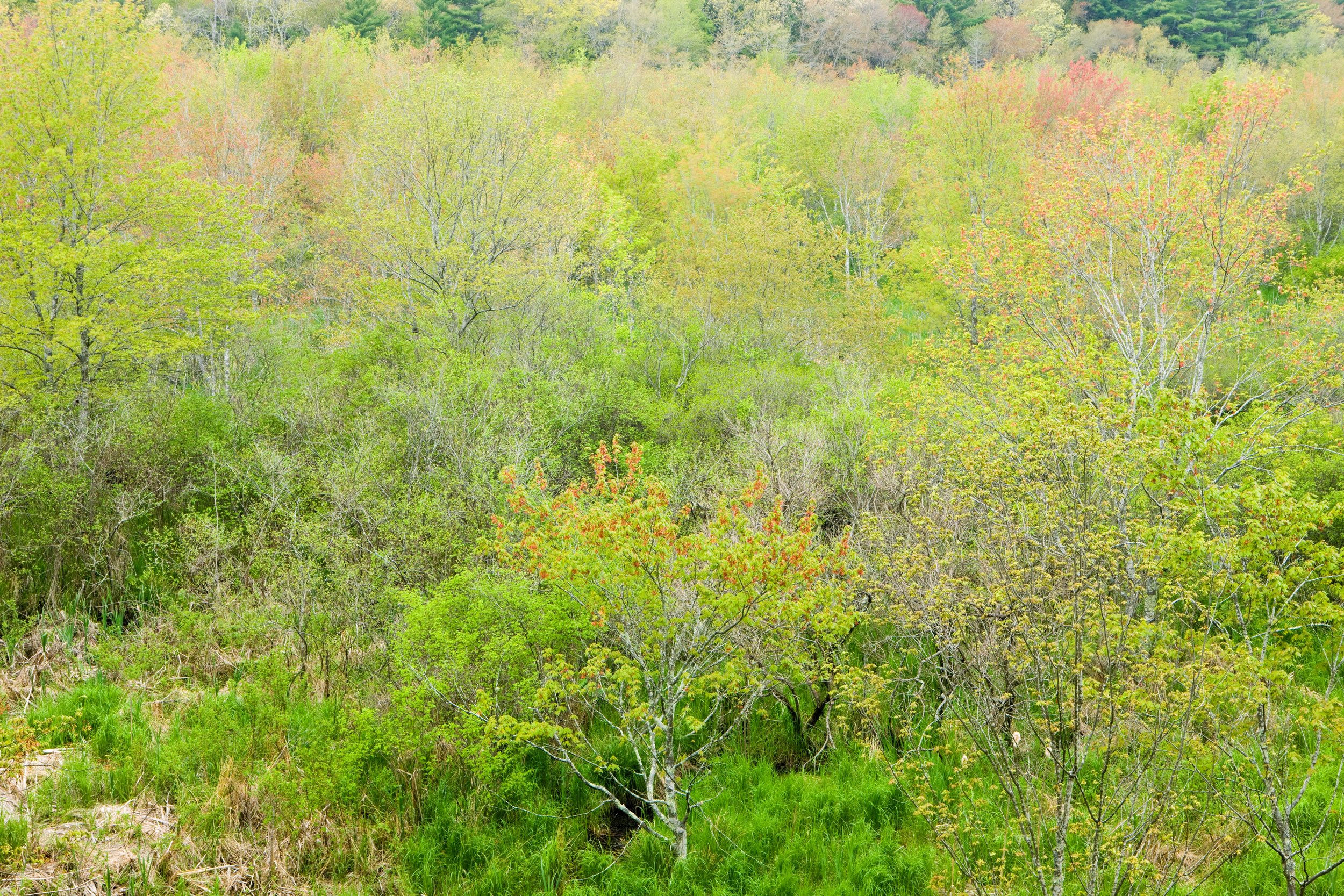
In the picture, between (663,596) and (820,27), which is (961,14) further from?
(663,596)

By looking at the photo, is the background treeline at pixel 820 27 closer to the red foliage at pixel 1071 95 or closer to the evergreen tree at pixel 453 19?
the evergreen tree at pixel 453 19

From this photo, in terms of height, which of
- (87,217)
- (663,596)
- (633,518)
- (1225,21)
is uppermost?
(1225,21)

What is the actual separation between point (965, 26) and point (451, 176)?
45.8 m

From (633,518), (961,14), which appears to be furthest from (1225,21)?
(633,518)

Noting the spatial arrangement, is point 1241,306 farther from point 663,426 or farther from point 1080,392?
point 663,426

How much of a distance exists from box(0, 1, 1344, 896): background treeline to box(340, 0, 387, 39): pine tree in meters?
19.5

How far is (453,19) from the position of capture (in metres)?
46.3

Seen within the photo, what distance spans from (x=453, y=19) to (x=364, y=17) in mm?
4928

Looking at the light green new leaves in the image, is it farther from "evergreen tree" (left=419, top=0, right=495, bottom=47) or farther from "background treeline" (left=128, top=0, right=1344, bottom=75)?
"evergreen tree" (left=419, top=0, right=495, bottom=47)

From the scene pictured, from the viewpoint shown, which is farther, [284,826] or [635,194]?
[635,194]

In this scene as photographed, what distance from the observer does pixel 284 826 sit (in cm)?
721

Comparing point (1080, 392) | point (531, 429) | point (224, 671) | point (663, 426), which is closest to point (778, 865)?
point (224, 671)

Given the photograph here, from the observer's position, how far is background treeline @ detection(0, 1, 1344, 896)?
6.38 metres

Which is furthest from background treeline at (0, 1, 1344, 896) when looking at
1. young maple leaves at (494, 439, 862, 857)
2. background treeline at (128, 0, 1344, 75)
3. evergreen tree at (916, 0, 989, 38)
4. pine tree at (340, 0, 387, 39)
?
evergreen tree at (916, 0, 989, 38)
